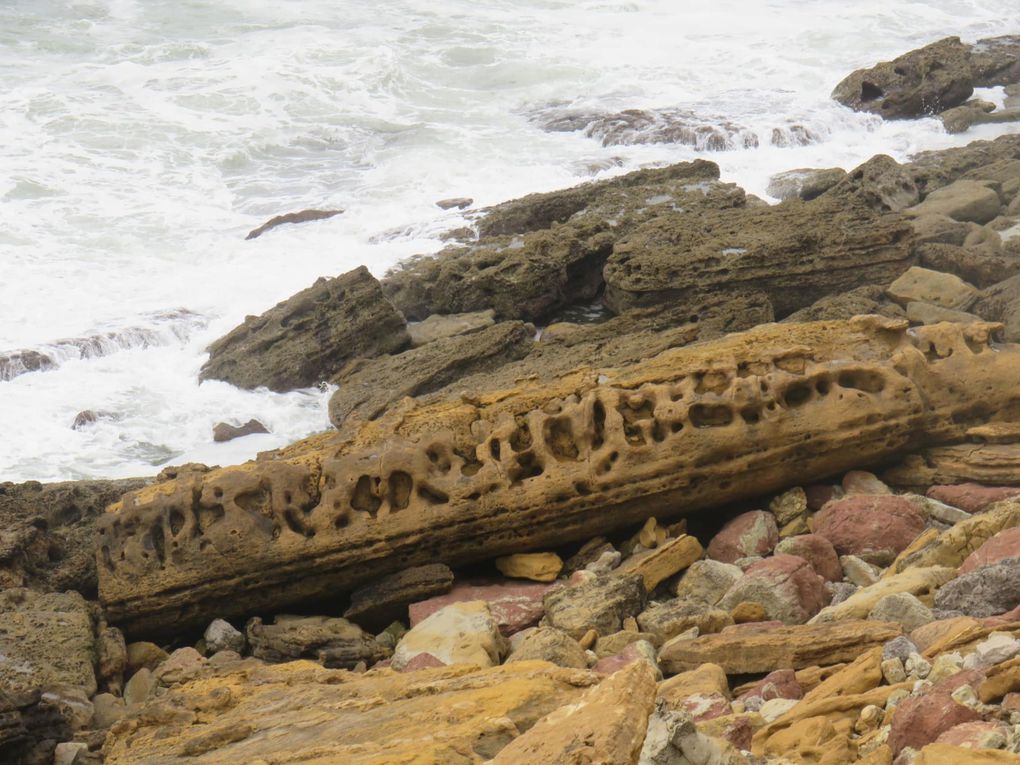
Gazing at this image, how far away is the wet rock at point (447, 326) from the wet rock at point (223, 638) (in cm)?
428

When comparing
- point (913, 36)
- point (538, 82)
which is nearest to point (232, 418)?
point (538, 82)

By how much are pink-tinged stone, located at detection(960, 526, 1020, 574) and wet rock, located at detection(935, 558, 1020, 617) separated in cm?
20

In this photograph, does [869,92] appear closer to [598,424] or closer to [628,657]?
[598,424]

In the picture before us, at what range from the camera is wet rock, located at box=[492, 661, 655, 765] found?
12.1 ft

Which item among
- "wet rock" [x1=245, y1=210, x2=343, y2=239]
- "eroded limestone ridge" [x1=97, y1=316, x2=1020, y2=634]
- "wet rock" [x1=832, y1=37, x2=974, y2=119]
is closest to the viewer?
"eroded limestone ridge" [x1=97, y1=316, x2=1020, y2=634]

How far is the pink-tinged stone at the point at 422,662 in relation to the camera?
6598mm

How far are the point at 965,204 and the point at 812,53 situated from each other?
12993 mm

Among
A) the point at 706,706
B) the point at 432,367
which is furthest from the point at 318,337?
the point at 706,706

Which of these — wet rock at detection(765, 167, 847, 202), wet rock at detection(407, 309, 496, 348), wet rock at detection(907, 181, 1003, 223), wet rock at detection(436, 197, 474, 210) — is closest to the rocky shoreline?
wet rock at detection(407, 309, 496, 348)

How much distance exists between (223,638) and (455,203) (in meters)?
10.4

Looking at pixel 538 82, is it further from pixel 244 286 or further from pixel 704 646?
pixel 704 646

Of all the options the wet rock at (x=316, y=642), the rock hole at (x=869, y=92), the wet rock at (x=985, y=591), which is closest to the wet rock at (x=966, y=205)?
the rock hole at (x=869, y=92)

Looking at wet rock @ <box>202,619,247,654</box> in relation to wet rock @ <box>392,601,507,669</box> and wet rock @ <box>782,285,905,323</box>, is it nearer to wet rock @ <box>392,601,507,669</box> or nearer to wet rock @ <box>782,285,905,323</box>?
wet rock @ <box>392,601,507,669</box>

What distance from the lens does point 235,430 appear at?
11.5m
